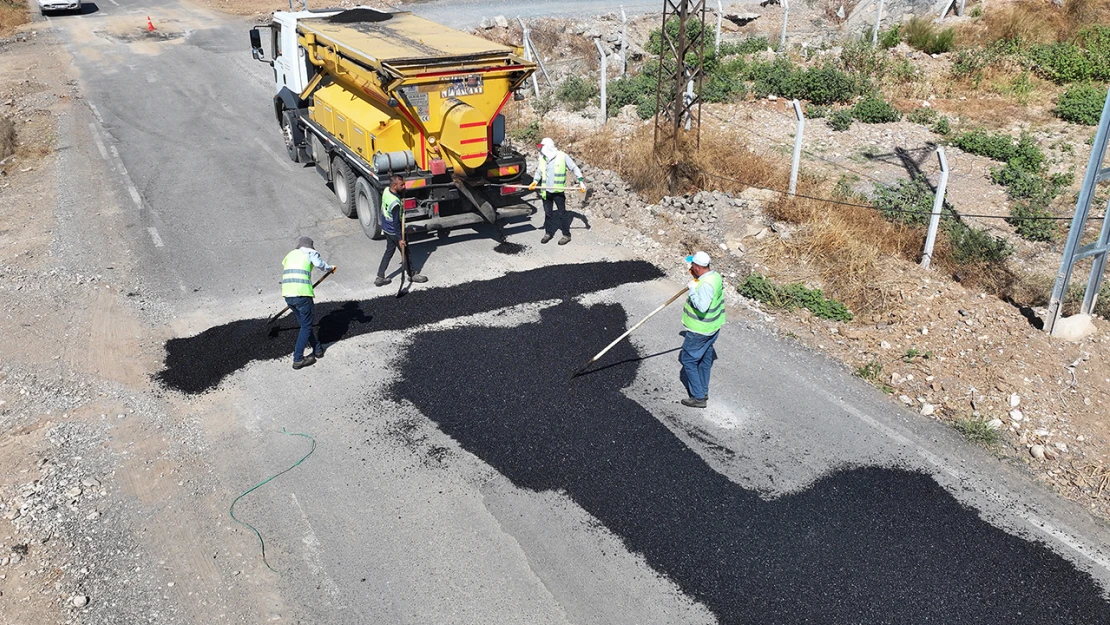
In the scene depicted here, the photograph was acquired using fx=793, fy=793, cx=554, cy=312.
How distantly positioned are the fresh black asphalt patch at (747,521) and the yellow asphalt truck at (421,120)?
338 cm

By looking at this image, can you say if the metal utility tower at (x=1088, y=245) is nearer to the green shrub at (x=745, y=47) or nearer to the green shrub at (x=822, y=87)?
the green shrub at (x=822, y=87)

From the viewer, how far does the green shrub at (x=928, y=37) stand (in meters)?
19.2

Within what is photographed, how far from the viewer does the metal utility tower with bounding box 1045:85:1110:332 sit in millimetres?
7953

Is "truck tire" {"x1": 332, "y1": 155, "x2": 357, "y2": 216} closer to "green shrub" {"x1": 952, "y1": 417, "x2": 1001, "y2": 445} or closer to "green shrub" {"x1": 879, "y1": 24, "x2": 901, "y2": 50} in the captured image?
"green shrub" {"x1": 952, "y1": 417, "x2": 1001, "y2": 445}

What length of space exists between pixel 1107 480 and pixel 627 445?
4010 millimetres

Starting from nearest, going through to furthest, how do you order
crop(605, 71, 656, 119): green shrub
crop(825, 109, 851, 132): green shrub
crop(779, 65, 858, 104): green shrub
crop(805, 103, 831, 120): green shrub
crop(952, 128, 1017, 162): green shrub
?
crop(952, 128, 1017, 162): green shrub < crop(825, 109, 851, 132): green shrub < crop(805, 103, 831, 120): green shrub < crop(779, 65, 858, 104): green shrub < crop(605, 71, 656, 119): green shrub

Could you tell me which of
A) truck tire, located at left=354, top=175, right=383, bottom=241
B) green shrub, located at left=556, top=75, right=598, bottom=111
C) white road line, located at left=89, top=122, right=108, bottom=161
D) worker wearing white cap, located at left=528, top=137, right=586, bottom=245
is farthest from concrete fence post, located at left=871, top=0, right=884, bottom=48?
white road line, located at left=89, top=122, right=108, bottom=161

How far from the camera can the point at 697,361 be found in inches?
294

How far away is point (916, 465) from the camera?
689 cm

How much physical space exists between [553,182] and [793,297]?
3.55 metres

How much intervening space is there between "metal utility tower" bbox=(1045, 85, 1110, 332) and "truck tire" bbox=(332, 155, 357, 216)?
361 inches

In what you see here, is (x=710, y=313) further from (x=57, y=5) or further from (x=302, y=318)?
(x=57, y=5)

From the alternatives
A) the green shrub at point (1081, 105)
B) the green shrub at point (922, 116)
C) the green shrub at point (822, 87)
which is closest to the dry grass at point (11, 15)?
the green shrub at point (822, 87)

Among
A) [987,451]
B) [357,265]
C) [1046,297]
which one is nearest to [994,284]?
[1046,297]
